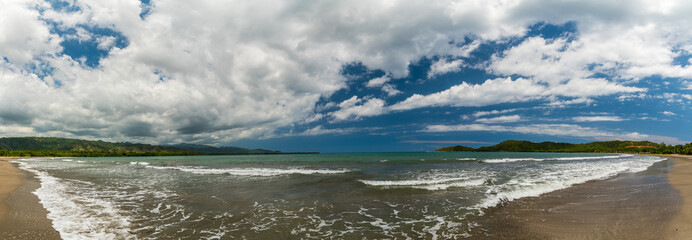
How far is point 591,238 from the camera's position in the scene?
6.43 metres

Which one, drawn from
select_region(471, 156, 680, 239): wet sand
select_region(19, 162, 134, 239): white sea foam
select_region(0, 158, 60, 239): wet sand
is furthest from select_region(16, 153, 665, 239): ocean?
select_region(471, 156, 680, 239): wet sand

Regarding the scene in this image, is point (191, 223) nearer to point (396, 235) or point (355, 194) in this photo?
point (396, 235)

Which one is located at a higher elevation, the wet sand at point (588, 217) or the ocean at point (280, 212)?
the wet sand at point (588, 217)

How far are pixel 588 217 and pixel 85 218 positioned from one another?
16615mm

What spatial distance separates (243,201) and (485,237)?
9962 mm

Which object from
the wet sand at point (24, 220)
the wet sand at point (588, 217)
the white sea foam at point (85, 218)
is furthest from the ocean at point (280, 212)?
the wet sand at point (588, 217)

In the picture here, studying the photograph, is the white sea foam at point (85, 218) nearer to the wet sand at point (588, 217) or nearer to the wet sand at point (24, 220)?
the wet sand at point (24, 220)

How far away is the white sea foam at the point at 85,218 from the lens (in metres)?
7.46

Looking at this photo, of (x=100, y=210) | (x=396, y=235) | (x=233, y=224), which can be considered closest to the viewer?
(x=396, y=235)

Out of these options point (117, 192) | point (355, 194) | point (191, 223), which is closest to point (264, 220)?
point (191, 223)

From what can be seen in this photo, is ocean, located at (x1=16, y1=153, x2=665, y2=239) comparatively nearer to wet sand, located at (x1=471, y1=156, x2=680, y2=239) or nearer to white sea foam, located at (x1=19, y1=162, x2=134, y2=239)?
white sea foam, located at (x1=19, y1=162, x2=134, y2=239)

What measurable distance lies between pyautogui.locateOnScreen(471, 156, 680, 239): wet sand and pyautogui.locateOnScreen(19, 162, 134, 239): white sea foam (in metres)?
10.3

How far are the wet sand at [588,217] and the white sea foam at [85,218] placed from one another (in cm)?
1031

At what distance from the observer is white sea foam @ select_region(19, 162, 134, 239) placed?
24.5 ft
